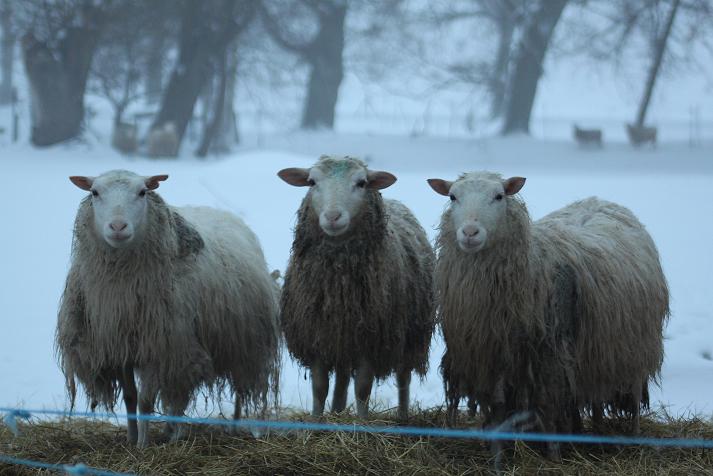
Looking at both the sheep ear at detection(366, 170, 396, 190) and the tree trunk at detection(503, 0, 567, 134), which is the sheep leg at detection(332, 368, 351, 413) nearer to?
the sheep ear at detection(366, 170, 396, 190)

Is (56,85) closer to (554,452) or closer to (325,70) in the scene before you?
(325,70)

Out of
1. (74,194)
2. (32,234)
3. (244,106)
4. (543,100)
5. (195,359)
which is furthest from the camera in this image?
(244,106)

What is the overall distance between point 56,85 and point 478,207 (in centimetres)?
1203

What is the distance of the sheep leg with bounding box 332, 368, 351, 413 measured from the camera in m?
5.64

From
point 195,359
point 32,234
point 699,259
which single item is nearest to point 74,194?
point 32,234

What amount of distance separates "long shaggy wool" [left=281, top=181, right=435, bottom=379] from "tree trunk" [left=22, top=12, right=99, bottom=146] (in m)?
9.99

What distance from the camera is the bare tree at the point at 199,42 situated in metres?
17.5

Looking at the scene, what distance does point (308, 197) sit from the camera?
545 cm

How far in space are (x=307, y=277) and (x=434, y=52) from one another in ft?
46.7

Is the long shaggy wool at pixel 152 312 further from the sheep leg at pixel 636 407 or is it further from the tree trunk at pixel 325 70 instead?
the tree trunk at pixel 325 70

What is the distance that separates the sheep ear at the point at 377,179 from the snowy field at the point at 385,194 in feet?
1.99

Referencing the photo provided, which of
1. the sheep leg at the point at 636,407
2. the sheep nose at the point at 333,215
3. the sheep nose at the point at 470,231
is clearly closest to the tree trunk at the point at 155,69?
the sheep nose at the point at 333,215

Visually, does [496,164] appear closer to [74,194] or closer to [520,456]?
[74,194]

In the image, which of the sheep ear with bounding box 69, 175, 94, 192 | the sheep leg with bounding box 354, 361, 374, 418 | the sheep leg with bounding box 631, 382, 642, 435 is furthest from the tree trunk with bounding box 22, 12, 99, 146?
the sheep leg with bounding box 631, 382, 642, 435
